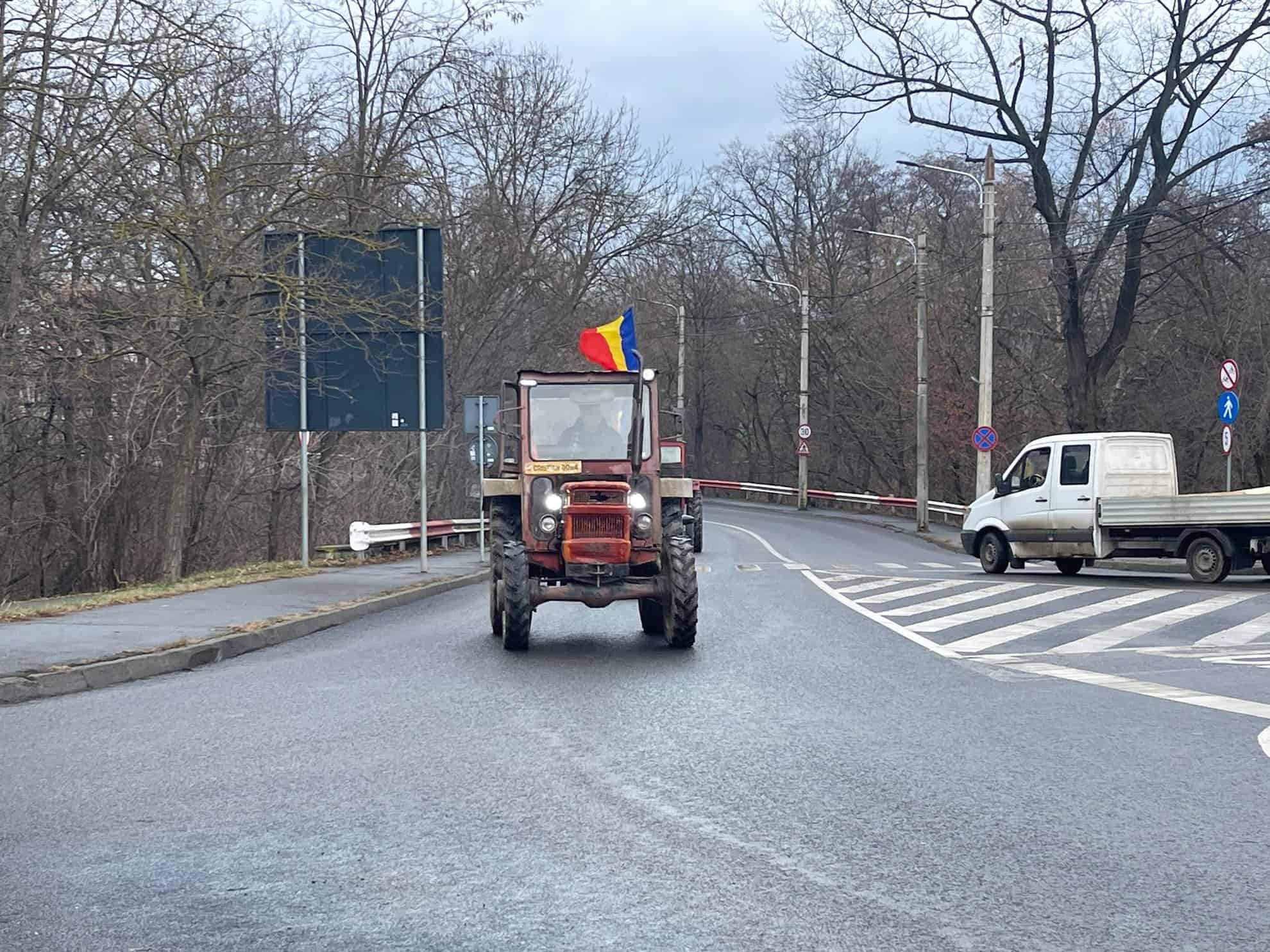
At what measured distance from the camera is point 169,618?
45.7ft

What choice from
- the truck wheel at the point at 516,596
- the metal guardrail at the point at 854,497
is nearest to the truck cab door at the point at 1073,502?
the truck wheel at the point at 516,596

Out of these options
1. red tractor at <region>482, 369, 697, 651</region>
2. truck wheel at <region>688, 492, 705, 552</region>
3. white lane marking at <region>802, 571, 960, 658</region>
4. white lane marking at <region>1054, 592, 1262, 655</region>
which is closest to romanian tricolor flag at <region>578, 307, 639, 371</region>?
white lane marking at <region>802, 571, 960, 658</region>

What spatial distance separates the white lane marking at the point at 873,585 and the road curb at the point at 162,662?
7.30 metres

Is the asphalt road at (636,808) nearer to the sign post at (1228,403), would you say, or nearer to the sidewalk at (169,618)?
the sidewalk at (169,618)

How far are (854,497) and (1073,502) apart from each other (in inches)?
1217

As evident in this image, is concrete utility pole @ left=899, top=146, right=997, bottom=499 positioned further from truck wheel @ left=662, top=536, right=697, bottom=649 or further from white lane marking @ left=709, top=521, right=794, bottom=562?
truck wheel @ left=662, top=536, right=697, bottom=649

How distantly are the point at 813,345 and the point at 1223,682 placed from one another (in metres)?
50.5

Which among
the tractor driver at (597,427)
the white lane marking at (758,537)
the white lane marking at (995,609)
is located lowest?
the white lane marking at (758,537)

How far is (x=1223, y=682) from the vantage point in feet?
34.8

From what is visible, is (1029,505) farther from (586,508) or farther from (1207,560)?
(586,508)

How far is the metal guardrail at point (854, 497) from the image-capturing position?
138 feet

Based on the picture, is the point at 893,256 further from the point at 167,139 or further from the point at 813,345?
the point at 167,139

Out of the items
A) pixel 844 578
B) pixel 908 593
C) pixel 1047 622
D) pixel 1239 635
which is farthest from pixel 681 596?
pixel 844 578

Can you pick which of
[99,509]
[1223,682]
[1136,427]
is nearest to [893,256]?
[1136,427]
